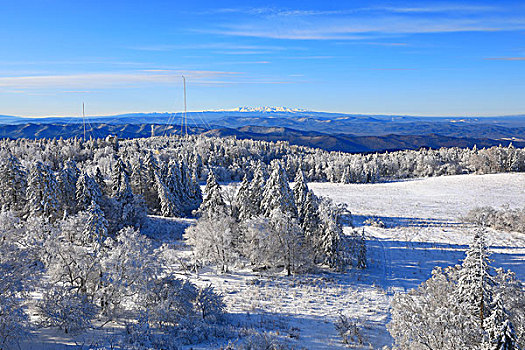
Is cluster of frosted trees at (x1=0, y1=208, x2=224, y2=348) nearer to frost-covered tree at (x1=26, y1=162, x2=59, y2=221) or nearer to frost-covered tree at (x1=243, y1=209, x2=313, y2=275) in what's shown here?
frost-covered tree at (x1=243, y1=209, x2=313, y2=275)

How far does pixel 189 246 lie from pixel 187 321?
25.3 metres

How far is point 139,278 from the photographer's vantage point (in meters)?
20.2

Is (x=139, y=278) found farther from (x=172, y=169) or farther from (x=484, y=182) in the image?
(x=484, y=182)

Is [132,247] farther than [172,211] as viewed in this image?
No

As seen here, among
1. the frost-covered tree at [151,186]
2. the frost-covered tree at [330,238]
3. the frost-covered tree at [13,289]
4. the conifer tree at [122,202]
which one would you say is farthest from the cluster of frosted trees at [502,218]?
the frost-covered tree at [13,289]

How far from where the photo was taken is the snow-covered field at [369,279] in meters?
22.7

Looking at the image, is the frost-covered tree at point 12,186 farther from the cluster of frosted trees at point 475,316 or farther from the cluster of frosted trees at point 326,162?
the cluster of frosted trees at point 475,316

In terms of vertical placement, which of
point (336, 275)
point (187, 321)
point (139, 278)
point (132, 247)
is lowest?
point (336, 275)

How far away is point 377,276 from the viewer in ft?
112

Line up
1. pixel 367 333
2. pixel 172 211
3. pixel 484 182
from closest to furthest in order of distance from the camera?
pixel 367 333 < pixel 172 211 < pixel 484 182

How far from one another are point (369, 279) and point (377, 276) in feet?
4.36

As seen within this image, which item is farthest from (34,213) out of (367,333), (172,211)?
(367,333)

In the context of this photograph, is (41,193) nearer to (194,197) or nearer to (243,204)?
(194,197)

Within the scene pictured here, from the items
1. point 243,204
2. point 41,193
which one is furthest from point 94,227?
point 243,204
